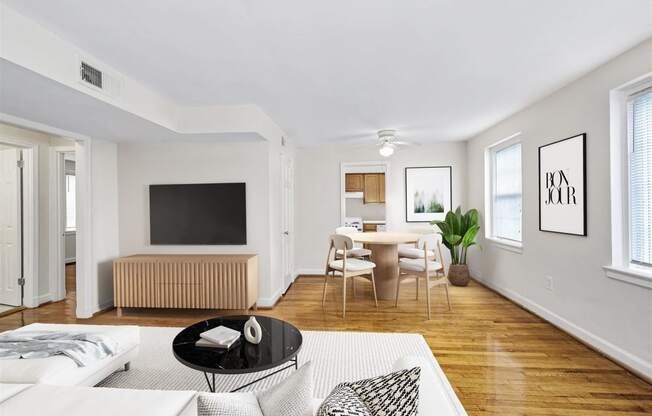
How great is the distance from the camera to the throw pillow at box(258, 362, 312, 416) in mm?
934

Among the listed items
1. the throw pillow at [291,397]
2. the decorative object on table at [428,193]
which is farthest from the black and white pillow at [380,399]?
the decorative object on table at [428,193]

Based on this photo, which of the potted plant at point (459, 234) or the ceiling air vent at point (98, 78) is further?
the potted plant at point (459, 234)

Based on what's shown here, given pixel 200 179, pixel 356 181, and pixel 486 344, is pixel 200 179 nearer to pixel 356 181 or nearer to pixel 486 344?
pixel 486 344

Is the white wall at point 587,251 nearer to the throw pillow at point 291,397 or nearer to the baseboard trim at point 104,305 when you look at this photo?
the throw pillow at point 291,397

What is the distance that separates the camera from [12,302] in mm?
4059

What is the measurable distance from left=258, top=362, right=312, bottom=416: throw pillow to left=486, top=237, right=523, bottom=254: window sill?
12.2 feet

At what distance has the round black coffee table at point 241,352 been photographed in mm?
1719

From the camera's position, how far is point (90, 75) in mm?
2318

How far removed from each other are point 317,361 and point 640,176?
9.28 feet

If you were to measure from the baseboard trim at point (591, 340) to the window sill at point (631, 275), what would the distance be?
1.75ft

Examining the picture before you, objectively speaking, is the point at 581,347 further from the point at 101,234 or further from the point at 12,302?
the point at 12,302

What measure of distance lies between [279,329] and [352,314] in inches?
62.6

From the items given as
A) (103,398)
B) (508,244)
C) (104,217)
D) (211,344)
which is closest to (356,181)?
(508,244)

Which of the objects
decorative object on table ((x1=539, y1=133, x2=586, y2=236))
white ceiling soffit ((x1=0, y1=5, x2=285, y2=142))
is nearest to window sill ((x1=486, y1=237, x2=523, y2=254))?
decorative object on table ((x1=539, y1=133, x2=586, y2=236))
